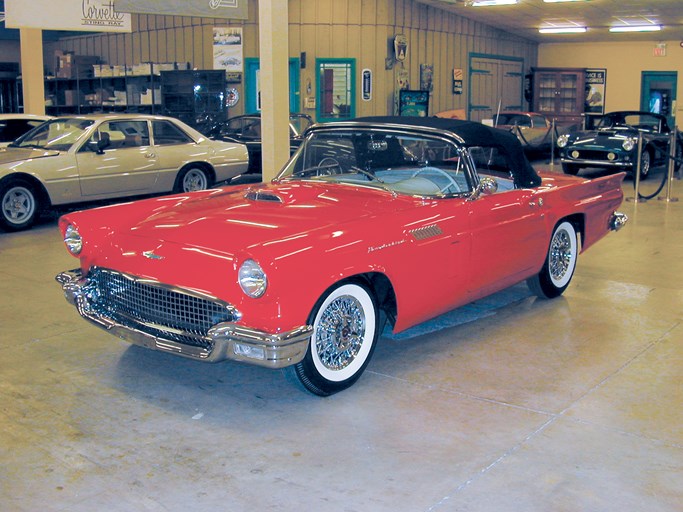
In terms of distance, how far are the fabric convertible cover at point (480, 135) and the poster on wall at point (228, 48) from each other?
13.9 meters

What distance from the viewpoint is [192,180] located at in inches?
450

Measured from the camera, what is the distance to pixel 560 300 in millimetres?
6293

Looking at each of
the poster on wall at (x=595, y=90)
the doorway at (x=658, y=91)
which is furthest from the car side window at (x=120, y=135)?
the doorway at (x=658, y=91)

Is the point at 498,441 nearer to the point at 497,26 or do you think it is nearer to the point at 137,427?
the point at 137,427

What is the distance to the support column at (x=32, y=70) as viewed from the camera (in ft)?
47.7

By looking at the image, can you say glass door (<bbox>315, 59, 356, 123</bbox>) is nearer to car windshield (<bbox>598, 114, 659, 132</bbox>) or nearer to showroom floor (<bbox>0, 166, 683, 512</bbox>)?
car windshield (<bbox>598, 114, 659, 132</bbox>)

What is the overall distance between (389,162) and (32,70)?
37.1 ft

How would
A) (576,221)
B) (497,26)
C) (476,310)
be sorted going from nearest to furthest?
(476,310), (576,221), (497,26)

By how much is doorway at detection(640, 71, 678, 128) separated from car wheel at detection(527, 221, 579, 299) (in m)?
19.5

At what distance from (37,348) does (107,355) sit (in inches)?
19.2

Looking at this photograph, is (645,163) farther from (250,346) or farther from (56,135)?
(250,346)

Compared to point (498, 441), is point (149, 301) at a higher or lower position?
higher

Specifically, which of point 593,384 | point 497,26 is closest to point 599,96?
point 497,26

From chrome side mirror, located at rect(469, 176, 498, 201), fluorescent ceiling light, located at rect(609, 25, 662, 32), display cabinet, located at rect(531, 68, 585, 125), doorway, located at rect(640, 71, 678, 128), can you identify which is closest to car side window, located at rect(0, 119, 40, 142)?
chrome side mirror, located at rect(469, 176, 498, 201)
